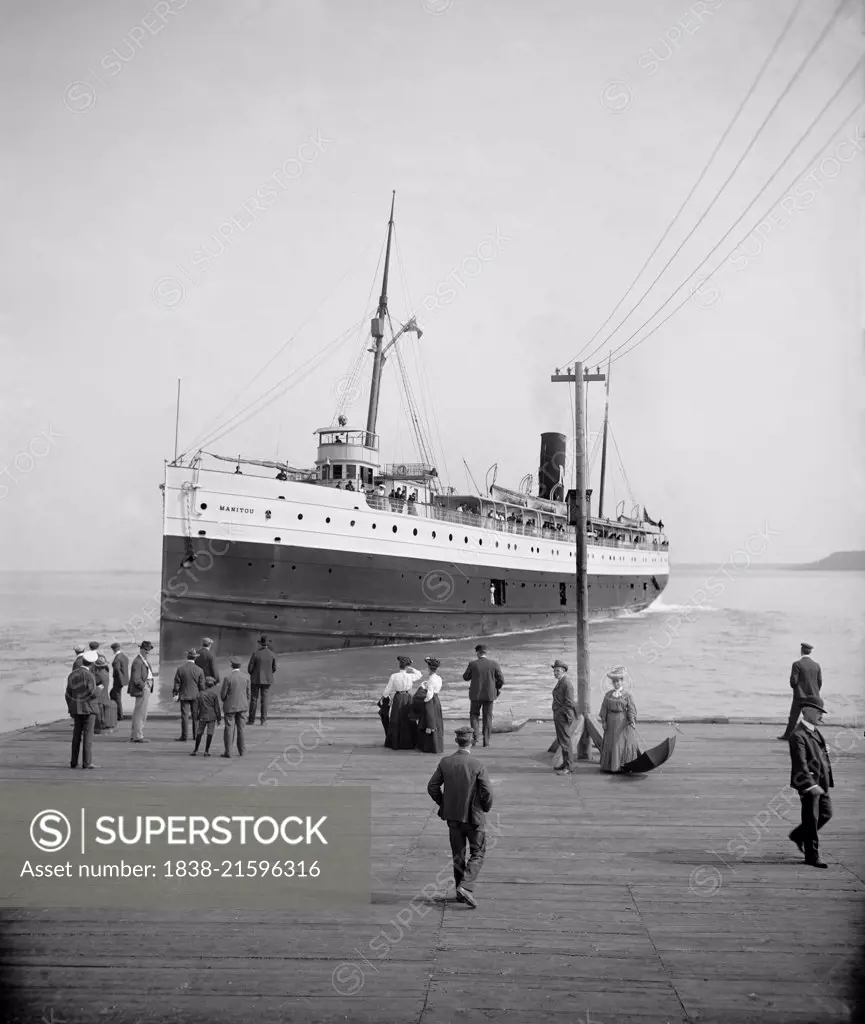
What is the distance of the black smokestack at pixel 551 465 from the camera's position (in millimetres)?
50281

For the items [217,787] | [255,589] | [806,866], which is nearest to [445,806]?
[806,866]

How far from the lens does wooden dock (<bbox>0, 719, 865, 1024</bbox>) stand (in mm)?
3852

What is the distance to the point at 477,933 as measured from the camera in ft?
15.3

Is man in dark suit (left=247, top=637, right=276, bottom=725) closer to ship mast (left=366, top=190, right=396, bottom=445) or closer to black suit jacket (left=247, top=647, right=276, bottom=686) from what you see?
black suit jacket (left=247, top=647, right=276, bottom=686)

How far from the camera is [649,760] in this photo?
8.51 metres

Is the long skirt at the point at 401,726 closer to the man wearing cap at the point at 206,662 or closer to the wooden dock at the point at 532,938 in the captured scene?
the wooden dock at the point at 532,938

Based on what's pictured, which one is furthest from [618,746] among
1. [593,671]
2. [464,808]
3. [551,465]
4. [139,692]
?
[551,465]

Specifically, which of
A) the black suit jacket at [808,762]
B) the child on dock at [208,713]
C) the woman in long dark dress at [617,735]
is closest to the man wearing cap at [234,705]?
the child on dock at [208,713]

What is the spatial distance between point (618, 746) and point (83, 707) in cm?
596

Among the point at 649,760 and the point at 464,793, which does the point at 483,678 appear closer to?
the point at 649,760

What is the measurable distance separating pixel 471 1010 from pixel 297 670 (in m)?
20.7

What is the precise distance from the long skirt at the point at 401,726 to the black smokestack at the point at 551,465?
4079cm

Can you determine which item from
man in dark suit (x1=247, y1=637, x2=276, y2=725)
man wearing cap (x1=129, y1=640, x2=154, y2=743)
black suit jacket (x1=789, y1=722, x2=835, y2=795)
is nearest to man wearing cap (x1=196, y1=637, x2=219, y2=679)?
man in dark suit (x1=247, y1=637, x2=276, y2=725)

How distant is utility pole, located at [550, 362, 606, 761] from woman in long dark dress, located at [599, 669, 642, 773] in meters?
0.42
